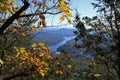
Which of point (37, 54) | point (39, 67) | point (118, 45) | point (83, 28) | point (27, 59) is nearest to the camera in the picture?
point (39, 67)

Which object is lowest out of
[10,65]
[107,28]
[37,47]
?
[10,65]

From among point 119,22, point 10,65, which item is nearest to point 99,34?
point 119,22

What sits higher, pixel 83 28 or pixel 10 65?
pixel 83 28

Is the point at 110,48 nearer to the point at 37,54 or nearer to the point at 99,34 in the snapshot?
the point at 99,34

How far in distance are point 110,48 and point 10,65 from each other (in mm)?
8454

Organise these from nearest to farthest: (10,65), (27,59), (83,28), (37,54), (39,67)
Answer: (39,67)
(27,59)
(37,54)
(10,65)
(83,28)

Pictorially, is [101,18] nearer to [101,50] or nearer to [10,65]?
[101,50]

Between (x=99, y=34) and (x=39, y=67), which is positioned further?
(x=99, y=34)

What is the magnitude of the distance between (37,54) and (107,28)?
36.0ft

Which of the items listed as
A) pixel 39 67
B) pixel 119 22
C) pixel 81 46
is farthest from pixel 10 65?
pixel 119 22

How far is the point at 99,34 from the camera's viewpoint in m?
19.2

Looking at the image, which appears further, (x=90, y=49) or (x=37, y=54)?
(x=90, y=49)

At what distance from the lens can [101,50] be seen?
1914 cm

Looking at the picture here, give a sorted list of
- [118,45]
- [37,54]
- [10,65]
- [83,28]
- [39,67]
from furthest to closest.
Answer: [83,28], [118,45], [10,65], [37,54], [39,67]
